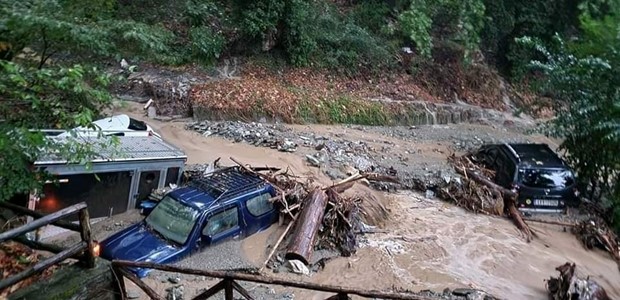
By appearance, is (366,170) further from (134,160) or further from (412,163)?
(134,160)

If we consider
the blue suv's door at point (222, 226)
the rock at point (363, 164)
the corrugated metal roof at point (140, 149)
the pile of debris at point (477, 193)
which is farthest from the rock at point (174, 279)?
the pile of debris at point (477, 193)

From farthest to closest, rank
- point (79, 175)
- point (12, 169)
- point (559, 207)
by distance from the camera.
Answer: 1. point (559, 207)
2. point (79, 175)
3. point (12, 169)

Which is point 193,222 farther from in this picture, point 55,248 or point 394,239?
point 394,239

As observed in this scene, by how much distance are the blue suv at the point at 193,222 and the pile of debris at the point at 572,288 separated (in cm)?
495

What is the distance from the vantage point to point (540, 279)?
888 cm

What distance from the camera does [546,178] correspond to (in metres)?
11.2

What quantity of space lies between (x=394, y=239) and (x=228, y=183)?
346 cm

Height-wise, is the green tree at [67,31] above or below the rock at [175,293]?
above

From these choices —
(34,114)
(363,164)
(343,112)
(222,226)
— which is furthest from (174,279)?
(343,112)

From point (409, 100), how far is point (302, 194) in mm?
11616

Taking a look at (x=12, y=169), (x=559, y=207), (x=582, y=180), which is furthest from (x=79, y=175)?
(x=582, y=180)

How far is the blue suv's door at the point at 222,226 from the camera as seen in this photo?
764cm

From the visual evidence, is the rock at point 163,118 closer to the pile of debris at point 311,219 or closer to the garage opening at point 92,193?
the pile of debris at point 311,219

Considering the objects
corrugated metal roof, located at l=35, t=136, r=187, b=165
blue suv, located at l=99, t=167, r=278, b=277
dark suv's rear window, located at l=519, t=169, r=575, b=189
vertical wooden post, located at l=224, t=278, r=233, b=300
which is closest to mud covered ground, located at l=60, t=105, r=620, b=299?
blue suv, located at l=99, t=167, r=278, b=277
